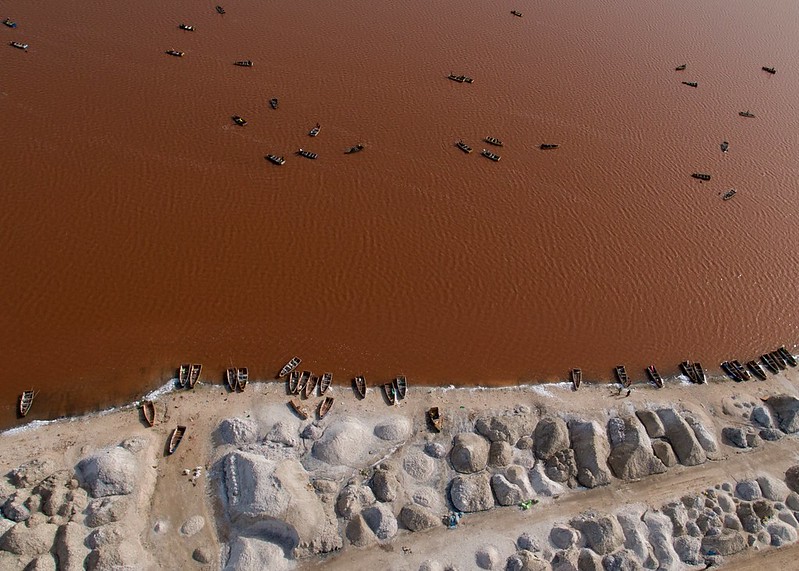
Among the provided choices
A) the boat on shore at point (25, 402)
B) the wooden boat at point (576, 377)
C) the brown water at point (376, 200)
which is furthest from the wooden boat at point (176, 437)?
the wooden boat at point (576, 377)

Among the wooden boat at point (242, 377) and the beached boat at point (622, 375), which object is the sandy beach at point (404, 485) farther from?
the beached boat at point (622, 375)

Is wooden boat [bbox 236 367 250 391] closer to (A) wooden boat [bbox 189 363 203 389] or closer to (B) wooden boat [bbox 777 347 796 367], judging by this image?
(A) wooden boat [bbox 189 363 203 389]

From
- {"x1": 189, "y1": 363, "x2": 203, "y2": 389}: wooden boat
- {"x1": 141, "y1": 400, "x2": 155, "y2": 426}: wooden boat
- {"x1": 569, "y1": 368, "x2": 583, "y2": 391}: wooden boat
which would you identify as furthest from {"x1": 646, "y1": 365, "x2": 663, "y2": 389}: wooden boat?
{"x1": 141, "y1": 400, "x2": 155, "y2": 426}: wooden boat

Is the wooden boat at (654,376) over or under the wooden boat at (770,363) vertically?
under

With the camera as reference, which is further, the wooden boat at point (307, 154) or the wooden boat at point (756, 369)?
the wooden boat at point (307, 154)

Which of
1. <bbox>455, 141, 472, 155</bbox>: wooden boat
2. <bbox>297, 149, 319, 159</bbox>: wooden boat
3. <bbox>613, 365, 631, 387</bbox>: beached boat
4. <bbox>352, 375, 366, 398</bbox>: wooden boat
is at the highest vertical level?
<bbox>455, 141, 472, 155</bbox>: wooden boat

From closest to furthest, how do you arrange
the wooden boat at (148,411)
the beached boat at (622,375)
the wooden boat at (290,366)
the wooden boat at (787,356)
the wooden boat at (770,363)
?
the wooden boat at (148,411) → the wooden boat at (290,366) → the beached boat at (622,375) → the wooden boat at (770,363) → the wooden boat at (787,356)

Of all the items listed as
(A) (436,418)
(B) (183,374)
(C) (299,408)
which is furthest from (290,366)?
(A) (436,418)

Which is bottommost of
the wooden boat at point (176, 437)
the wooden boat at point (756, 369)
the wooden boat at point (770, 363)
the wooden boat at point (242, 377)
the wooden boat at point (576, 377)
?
the wooden boat at point (176, 437)
